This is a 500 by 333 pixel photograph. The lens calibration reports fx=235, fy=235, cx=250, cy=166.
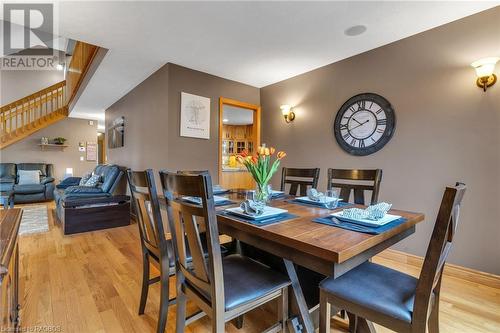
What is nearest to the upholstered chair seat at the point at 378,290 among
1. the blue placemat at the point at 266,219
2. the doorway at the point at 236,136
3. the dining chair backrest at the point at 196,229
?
the blue placemat at the point at 266,219

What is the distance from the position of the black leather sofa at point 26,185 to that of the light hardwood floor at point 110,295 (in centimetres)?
362

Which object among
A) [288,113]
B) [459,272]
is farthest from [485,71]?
[288,113]

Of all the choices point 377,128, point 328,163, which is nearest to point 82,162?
point 328,163

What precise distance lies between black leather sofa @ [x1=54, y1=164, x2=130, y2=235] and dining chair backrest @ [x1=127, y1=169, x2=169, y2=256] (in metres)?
2.57

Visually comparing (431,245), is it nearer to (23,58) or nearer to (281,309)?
(281,309)

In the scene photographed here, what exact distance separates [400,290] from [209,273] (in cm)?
85

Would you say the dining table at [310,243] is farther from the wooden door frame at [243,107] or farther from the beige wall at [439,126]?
the wooden door frame at [243,107]

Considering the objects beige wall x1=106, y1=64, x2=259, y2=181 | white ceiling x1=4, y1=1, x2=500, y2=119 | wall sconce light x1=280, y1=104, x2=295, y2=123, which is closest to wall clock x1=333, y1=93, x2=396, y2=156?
white ceiling x1=4, y1=1, x2=500, y2=119

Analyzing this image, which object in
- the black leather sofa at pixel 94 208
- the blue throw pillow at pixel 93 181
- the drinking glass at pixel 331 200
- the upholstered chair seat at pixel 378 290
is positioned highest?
the drinking glass at pixel 331 200

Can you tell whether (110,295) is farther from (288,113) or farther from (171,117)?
(288,113)

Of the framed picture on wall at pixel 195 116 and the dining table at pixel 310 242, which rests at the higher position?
the framed picture on wall at pixel 195 116

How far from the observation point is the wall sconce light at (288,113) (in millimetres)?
3785

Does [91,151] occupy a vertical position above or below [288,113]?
below

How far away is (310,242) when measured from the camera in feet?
3.00
